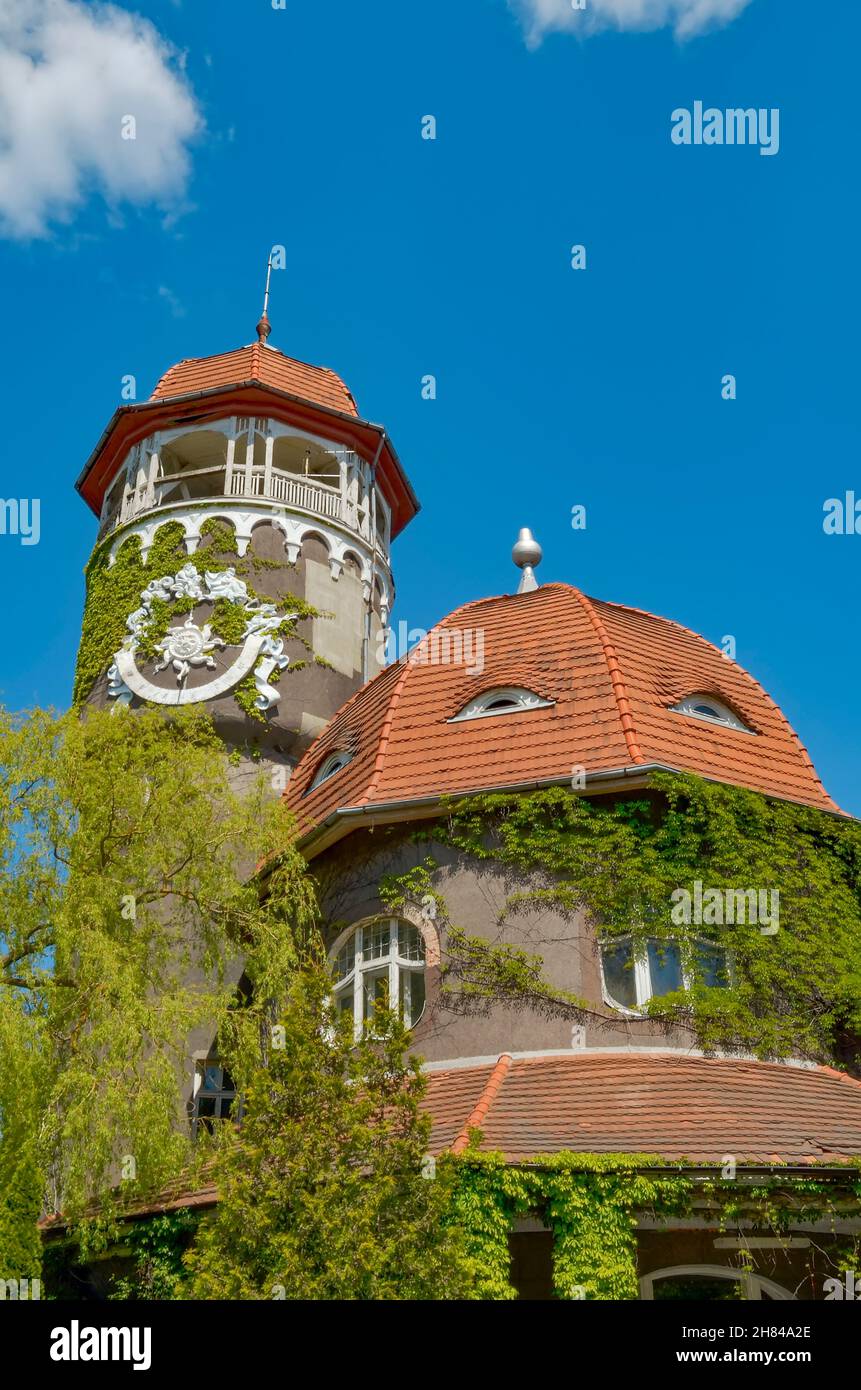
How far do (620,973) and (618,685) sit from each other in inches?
151

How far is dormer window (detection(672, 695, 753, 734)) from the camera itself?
57.0 ft

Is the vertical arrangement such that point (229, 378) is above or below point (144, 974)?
above

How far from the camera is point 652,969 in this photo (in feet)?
47.6

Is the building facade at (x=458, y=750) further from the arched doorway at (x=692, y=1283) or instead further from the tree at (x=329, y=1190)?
the tree at (x=329, y=1190)

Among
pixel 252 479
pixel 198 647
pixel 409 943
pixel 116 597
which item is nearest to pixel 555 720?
pixel 409 943

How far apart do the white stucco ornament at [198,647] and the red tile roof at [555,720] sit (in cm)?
220

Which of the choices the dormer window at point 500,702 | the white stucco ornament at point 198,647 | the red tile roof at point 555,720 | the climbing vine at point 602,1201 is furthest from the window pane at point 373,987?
the white stucco ornament at point 198,647

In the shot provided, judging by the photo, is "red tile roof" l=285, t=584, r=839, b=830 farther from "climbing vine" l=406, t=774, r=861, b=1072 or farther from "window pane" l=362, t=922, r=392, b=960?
"window pane" l=362, t=922, r=392, b=960

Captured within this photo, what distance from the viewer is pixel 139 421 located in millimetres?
24672

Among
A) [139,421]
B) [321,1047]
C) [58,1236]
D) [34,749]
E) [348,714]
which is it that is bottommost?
[58,1236]

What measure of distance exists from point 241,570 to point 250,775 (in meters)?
3.78

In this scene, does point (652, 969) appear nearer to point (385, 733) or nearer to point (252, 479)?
point (385, 733)
